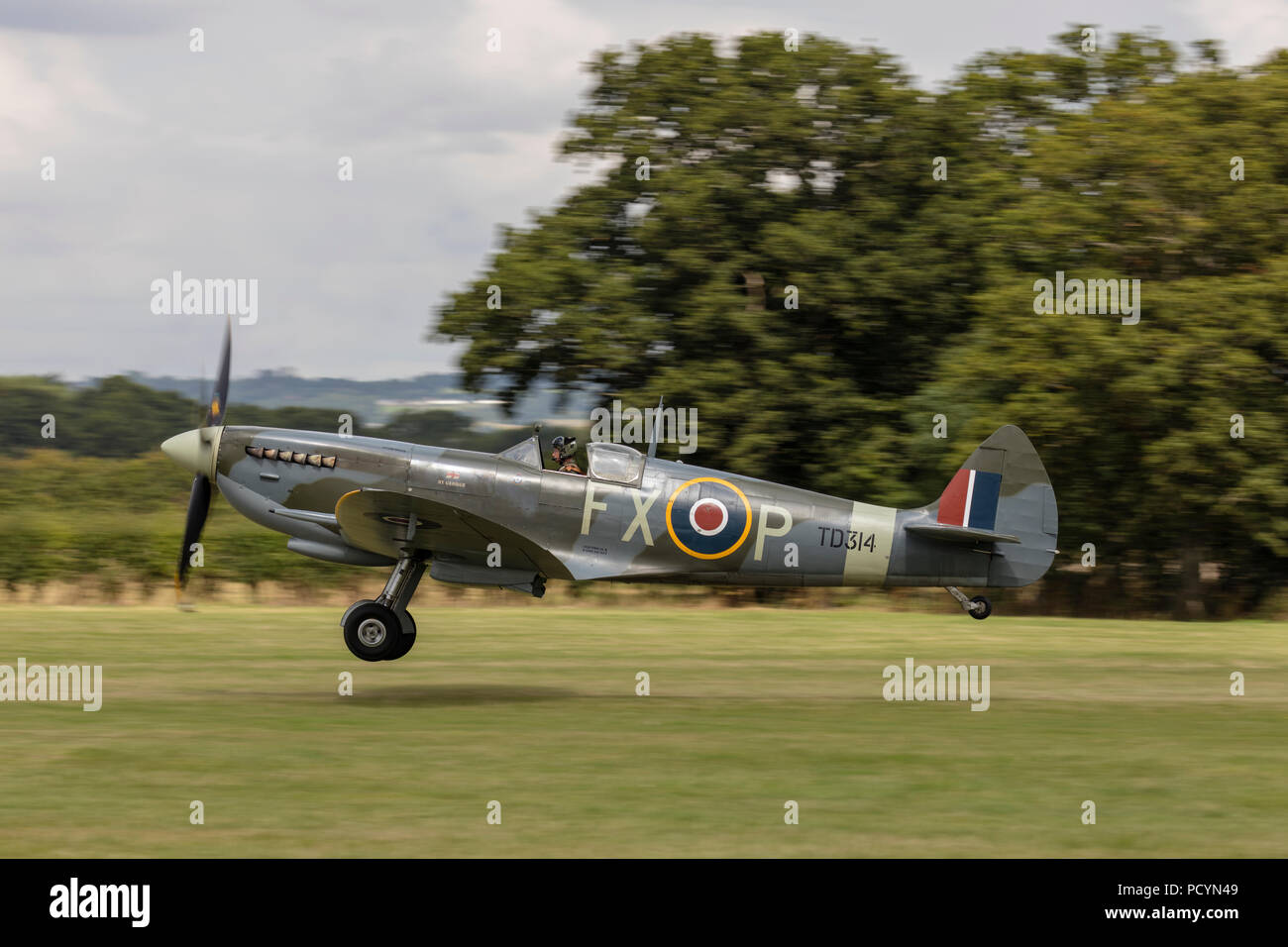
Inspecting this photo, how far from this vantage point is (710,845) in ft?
23.8

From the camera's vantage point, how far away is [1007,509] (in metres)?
12.5

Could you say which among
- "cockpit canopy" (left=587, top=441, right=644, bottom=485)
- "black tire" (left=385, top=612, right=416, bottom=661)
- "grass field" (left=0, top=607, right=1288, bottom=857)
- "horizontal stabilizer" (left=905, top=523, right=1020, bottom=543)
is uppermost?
"cockpit canopy" (left=587, top=441, right=644, bottom=485)

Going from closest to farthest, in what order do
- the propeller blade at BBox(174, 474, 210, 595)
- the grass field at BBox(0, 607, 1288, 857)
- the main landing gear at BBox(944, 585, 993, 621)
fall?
the grass field at BBox(0, 607, 1288, 857) → the main landing gear at BBox(944, 585, 993, 621) → the propeller blade at BBox(174, 474, 210, 595)

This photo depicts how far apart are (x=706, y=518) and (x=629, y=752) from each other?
10.2ft

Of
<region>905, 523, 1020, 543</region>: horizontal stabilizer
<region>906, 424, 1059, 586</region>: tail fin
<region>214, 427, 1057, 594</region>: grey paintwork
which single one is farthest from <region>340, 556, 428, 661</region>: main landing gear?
<region>906, 424, 1059, 586</region>: tail fin

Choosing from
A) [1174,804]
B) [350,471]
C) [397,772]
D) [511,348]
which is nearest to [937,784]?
[1174,804]

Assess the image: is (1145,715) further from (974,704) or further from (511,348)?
(511,348)

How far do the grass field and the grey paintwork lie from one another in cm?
117

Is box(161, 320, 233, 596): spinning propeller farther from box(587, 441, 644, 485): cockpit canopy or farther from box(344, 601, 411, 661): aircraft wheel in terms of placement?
box(587, 441, 644, 485): cockpit canopy

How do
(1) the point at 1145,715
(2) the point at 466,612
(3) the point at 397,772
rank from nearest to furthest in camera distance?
(3) the point at 397,772 < (1) the point at 1145,715 < (2) the point at 466,612

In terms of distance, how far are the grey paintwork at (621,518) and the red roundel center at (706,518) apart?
99 millimetres

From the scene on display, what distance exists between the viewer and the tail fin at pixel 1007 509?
41.0 ft

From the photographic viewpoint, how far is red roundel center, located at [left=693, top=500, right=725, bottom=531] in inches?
486

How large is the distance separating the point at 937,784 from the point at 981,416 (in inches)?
594
